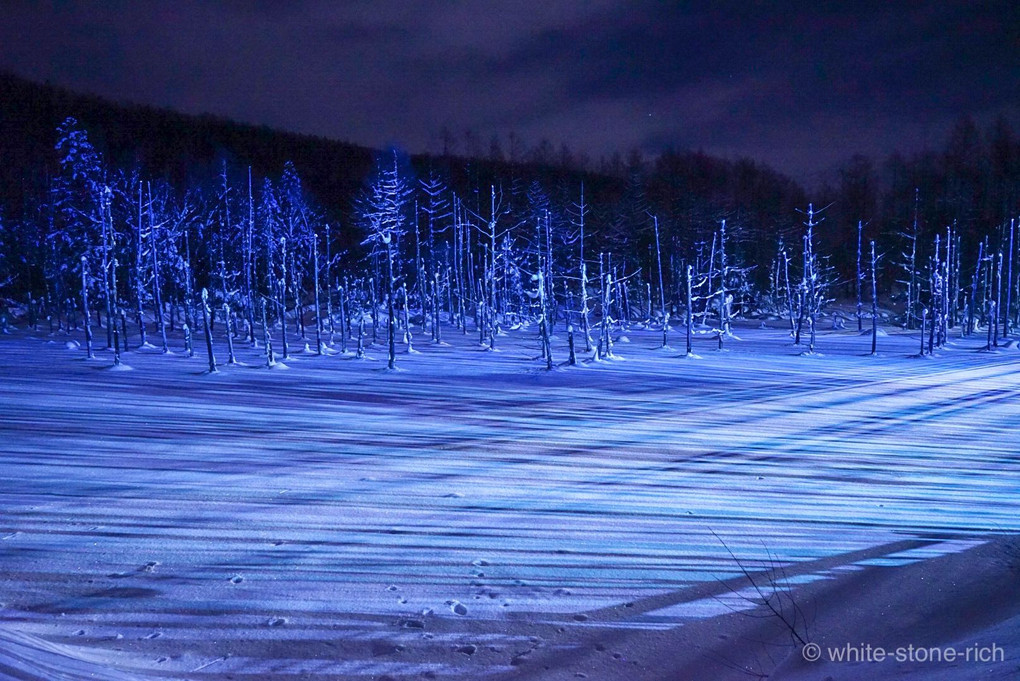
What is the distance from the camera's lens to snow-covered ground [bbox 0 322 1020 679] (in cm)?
459

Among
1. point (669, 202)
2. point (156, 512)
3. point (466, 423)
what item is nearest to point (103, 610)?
point (156, 512)

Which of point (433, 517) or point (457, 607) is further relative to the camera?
point (433, 517)

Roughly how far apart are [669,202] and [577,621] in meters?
52.3

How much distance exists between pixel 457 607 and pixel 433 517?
215cm

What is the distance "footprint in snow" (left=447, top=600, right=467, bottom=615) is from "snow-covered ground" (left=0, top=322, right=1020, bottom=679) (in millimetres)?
16

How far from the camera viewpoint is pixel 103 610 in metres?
4.91

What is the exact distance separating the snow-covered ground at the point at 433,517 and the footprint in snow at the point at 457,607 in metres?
0.02

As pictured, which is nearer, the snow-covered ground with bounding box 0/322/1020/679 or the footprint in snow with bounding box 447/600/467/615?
the snow-covered ground with bounding box 0/322/1020/679

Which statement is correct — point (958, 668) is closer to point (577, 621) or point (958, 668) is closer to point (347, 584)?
point (577, 621)

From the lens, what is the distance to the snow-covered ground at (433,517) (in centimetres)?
459

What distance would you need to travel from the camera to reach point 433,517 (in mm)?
7148

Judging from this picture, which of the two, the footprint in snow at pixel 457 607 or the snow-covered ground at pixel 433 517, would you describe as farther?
the footprint in snow at pixel 457 607

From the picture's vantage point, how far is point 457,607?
5043 mm

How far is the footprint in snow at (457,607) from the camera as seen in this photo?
16.3ft
